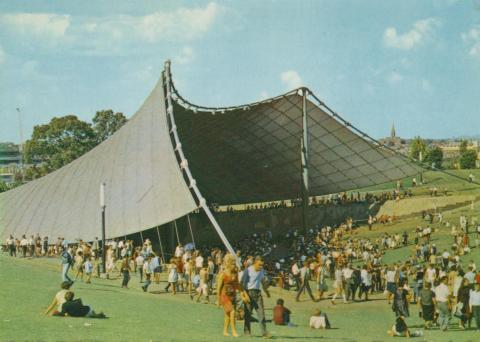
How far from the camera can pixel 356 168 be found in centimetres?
4162

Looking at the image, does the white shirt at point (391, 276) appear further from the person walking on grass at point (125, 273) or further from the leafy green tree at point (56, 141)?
the leafy green tree at point (56, 141)

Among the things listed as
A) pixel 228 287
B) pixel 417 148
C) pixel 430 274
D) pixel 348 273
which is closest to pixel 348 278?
pixel 348 273

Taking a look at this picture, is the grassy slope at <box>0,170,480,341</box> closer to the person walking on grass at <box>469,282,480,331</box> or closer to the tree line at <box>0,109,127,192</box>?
the person walking on grass at <box>469,282,480,331</box>

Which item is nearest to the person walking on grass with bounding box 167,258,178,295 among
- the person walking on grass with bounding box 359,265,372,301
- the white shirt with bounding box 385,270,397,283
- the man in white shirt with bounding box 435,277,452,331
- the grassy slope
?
the grassy slope

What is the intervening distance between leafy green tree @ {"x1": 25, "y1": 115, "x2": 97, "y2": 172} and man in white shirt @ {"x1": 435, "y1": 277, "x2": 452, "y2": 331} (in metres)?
60.9

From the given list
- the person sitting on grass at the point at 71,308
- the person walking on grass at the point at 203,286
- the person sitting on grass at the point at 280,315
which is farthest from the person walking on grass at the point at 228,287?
the person walking on grass at the point at 203,286

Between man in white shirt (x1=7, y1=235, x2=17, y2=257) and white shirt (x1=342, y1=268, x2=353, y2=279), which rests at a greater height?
man in white shirt (x1=7, y1=235, x2=17, y2=257)

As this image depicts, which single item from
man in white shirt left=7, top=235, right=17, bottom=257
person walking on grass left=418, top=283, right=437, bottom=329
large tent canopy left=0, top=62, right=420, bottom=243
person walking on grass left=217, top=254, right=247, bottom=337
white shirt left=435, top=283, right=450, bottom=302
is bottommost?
person walking on grass left=418, top=283, right=437, bottom=329

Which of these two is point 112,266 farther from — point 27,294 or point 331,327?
point 331,327

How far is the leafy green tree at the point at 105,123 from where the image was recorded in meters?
73.8

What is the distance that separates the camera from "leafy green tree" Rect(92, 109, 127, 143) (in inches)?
2906

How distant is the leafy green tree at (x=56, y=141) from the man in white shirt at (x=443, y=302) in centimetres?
6085

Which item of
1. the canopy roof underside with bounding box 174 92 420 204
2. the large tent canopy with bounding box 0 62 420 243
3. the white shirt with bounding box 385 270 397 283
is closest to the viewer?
the white shirt with bounding box 385 270 397 283

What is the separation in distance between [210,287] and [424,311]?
7.57 metres
